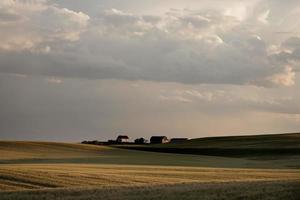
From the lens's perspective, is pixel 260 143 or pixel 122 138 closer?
pixel 260 143

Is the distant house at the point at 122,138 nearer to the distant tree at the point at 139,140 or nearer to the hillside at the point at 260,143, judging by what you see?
the distant tree at the point at 139,140

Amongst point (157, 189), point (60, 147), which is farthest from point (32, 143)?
point (157, 189)

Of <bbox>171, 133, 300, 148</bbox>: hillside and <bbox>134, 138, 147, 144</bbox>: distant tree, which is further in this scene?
<bbox>134, 138, 147, 144</bbox>: distant tree

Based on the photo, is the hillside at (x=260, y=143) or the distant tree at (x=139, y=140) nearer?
the hillside at (x=260, y=143)

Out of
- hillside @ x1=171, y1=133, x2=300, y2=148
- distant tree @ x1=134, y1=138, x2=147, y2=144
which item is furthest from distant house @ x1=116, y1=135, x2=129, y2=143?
hillside @ x1=171, y1=133, x2=300, y2=148

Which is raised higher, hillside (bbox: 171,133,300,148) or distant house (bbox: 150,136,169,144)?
distant house (bbox: 150,136,169,144)

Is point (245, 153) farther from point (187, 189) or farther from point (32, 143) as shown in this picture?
point (187, 189)

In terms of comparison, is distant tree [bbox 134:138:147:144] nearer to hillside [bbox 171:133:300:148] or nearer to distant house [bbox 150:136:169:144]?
distant house [bbox 150:136:169:144]

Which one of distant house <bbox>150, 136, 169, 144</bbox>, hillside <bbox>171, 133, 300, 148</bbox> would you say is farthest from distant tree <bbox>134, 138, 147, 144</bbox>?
hillside <bbox>171, 133, 300, 148</bbox>

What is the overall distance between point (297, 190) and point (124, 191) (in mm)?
7418

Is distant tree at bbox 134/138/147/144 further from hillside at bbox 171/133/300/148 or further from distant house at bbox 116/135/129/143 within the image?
hillside at bbox 171/133/300/148

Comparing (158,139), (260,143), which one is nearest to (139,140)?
(158,139)

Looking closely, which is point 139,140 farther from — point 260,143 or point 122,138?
point 260,143

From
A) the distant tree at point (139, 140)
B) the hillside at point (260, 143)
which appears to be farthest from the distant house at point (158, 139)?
the hillside at point (260, 143)
